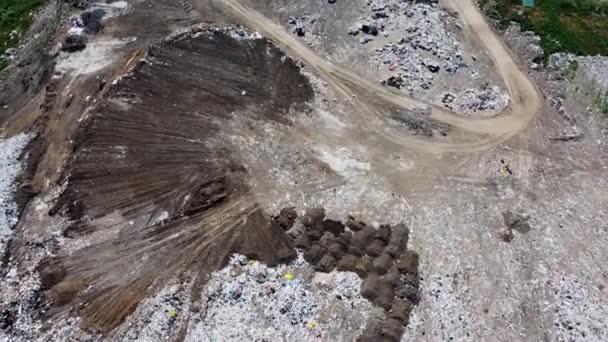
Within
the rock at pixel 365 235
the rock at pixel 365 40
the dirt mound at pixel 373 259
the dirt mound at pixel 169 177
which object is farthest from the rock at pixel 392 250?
the rock at pixel 365 40

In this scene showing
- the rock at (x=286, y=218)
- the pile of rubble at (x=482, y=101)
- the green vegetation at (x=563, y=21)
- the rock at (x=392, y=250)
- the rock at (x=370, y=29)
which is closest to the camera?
the rock at (x=392, y=250)

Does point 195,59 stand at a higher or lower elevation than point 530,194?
higher

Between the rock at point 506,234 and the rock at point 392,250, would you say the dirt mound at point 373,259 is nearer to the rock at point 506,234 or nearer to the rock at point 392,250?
the rock at point 392,250

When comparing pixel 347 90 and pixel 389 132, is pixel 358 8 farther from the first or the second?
pixel 389 132

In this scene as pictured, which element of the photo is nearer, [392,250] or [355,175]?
[392,250]

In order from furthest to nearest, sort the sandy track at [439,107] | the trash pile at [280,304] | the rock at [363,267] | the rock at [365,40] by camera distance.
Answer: the rock at [365,40] → the sandy track at [439,107] → the rock at [363,267] → the trash pile at [280,304]

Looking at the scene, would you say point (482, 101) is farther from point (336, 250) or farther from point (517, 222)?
point (336, 250)

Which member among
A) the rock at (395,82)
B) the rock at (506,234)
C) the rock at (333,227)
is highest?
the rock at (395,82)

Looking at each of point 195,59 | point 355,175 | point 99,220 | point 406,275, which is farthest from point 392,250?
point 195,59
